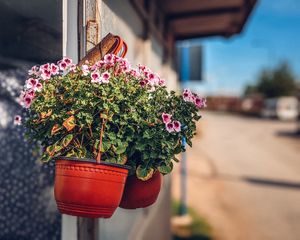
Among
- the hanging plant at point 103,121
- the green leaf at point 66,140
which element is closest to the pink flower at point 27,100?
the hanging plant at point 103,121

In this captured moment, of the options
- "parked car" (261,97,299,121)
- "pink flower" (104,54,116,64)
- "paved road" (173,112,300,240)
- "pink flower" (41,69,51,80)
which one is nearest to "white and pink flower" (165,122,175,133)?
"pink flower" (104,54,116,64)

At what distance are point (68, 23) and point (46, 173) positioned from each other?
100 cm

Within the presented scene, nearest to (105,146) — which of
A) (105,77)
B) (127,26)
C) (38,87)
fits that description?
(105,77)

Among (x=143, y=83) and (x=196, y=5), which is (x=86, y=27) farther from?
(x=196, y=5)

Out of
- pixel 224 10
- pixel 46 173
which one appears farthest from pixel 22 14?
pixel 224 10

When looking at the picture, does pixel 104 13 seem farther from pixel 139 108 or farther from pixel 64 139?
pixel 64 139

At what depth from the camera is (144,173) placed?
84.6 inches

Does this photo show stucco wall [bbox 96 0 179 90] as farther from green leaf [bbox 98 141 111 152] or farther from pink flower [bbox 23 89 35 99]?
green leaf [bbox 98 141 111 152]

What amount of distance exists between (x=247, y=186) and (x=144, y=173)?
36.4ft

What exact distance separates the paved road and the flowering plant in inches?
249

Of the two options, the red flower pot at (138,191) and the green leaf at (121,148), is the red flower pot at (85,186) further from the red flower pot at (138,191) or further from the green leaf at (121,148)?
the red flower pot at (138,191)

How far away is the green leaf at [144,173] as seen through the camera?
2145 millimetres

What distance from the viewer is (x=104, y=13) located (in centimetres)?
282

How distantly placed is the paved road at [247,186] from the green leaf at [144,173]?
20.7 feet
